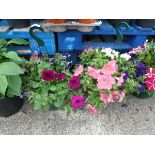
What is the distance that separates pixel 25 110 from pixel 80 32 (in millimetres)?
700

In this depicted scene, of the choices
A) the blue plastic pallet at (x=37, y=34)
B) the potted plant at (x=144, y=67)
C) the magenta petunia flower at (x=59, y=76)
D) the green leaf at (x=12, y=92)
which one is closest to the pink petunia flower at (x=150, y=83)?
the potted plant at (x=144, y=67)

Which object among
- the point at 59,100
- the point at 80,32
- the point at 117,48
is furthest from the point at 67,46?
the point at 59,100

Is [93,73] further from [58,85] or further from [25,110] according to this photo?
[25,110]

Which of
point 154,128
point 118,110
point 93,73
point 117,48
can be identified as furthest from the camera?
point 117,48

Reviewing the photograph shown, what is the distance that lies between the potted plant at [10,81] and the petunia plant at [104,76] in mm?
355

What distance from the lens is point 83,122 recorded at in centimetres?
147

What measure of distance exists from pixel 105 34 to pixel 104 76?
1.66ft

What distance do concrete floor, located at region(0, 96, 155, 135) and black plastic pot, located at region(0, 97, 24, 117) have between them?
0.13 ft

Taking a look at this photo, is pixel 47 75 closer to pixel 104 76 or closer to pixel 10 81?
pixel 10 81

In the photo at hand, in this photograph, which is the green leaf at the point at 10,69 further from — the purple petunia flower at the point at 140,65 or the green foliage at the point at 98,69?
the purple petunia flower at the point at 140,65

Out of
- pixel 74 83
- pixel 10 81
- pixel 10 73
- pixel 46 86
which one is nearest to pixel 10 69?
pixel 10 73

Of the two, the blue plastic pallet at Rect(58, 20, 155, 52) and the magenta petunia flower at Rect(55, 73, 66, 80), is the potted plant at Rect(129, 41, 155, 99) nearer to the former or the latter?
the blue plastic pallet at Rect(58, 20, 155, 52)

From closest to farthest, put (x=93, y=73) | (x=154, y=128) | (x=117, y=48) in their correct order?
1. (x=93, y=73)
2. (x=154, y=128)
3. (x=117, y=48)

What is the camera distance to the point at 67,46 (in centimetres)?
166
